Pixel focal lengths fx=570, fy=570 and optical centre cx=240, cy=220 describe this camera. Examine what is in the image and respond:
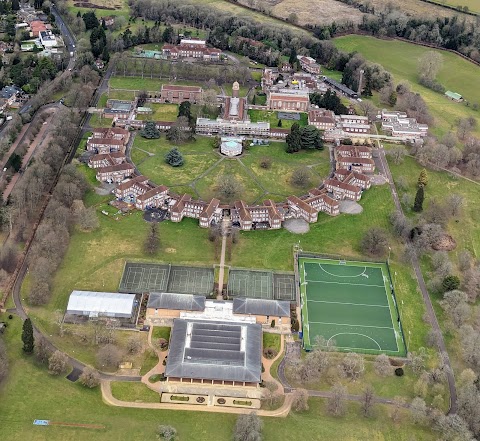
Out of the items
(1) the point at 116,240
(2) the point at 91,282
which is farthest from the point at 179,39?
(2) the point at 91,282

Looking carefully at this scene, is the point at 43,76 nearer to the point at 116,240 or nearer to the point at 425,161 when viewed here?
the point at 116,240

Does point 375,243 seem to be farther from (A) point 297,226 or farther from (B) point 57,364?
(B) point 57,364

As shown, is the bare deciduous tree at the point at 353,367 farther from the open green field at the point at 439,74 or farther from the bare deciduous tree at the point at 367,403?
the open green field at the point at 439,74

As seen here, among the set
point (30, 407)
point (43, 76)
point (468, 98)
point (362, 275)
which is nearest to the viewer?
point (30, 407)

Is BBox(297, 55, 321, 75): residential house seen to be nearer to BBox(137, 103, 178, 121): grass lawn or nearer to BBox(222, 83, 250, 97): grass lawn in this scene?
BBox(222, 83, 250, 97): grass lawn

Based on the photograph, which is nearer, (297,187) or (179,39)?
(297,187)

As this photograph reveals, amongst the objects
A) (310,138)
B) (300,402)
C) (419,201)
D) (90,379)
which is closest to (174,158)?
(310,138)
